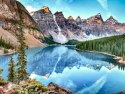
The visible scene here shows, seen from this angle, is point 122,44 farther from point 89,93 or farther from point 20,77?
point 20,77

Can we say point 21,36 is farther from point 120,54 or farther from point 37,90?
point 120,54

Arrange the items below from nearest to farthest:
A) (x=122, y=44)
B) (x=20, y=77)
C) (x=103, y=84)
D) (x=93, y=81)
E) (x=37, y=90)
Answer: (x=37, y=90) < (x=20, y=77) < (x=103, y=84) < (x=93, y=81) < (x=122, y=44)

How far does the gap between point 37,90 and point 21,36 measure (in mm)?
32914

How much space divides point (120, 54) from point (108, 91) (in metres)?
101

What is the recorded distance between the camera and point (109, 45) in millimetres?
192625

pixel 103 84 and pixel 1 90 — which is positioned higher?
pixel 1 90

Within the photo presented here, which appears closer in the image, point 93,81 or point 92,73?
point 93,81

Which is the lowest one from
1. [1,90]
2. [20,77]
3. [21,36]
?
[20,77]

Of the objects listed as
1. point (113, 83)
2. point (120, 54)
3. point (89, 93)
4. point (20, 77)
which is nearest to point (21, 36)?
point (20, 77)

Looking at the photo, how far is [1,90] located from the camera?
67.3 feet

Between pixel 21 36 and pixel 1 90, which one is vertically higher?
pixel 21 36

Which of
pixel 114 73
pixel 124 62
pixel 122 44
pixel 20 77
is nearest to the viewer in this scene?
pixel 20 77

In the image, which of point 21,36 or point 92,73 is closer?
point 21,36

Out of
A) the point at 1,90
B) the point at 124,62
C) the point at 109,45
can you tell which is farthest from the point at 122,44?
the point at 1,90
